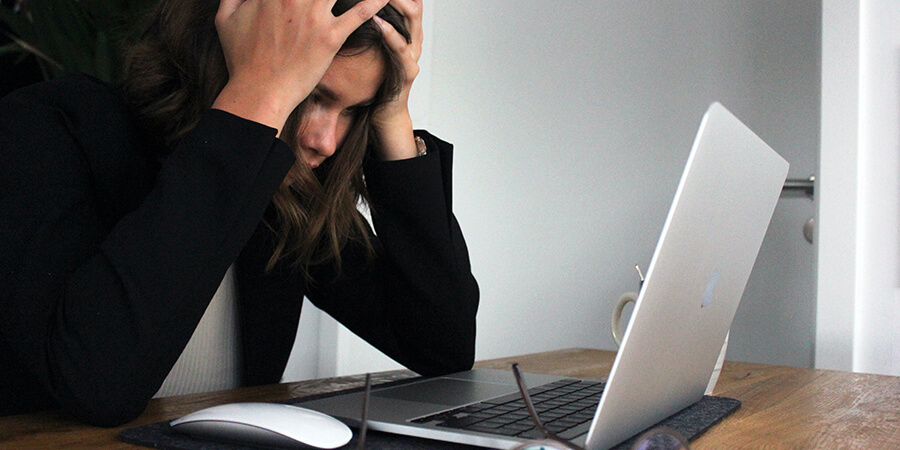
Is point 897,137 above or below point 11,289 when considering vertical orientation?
above

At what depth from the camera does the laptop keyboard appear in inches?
22.3

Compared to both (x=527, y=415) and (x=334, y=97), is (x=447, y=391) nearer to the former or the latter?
(x=527, y=415)

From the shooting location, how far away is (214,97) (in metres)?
0.84

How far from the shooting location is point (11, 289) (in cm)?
63

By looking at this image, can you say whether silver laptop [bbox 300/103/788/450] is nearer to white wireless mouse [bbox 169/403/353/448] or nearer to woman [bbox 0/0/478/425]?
white wireless mouse [bbox 169/403/353/448]

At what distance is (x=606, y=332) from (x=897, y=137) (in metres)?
1.35

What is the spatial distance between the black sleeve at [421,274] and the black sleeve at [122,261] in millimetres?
285

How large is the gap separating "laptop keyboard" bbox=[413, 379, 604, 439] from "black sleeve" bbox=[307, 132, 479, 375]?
0.25 metres

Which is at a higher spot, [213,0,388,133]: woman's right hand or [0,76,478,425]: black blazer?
[213,0,388,133]: woman's right hand

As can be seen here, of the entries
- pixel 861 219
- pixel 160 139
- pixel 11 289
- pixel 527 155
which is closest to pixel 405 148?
pixel 160 139

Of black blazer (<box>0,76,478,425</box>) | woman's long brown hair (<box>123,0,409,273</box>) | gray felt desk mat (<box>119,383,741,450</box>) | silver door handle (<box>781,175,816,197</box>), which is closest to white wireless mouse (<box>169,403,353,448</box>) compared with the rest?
gray felt desk mat (<box>119,383,741,450</box>)

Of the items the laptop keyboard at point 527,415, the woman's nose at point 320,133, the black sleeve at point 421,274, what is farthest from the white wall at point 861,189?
the woman's nose at point 320,133

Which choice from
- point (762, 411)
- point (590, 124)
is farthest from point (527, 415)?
point (590, 124)

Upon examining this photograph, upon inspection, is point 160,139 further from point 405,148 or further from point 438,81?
point 438,81
